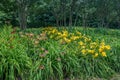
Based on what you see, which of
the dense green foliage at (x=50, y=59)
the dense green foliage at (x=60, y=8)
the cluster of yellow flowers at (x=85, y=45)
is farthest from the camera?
the dense green foliage at (x=60, y=8)

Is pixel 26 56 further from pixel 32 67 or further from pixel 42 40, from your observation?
pixel 42 40

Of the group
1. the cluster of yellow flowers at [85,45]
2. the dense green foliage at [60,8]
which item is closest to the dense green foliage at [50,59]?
the cluster of yellow flowers at [85,45]

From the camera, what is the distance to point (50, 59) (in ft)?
18.6

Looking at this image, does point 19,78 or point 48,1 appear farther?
point 48,1

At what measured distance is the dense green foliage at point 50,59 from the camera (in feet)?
17.4

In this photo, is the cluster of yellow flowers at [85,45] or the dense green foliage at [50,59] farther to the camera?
the cluster of yellow flowers at [85,45]

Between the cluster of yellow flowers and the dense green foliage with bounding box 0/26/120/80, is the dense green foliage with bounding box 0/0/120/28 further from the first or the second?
the dense green foliage with bounding box 0/26/120/80

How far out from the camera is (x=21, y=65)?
17.4 feet

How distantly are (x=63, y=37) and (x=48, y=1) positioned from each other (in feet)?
7.55

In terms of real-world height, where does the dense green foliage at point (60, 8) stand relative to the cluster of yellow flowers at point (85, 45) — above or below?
above

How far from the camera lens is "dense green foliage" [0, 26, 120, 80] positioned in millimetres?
5289

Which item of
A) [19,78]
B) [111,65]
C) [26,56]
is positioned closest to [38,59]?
[26,56]

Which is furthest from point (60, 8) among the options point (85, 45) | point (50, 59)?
point (50, 59)

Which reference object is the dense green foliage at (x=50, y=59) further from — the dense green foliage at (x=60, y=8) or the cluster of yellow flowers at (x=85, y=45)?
the dense green foliage at (x=60, y=8)
